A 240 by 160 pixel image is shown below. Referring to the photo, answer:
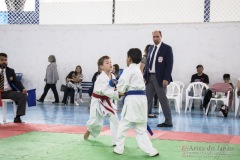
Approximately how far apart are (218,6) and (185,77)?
2.49m

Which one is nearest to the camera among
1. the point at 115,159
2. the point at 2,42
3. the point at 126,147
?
the point at 115,159

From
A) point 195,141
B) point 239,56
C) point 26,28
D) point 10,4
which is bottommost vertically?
point 195,141

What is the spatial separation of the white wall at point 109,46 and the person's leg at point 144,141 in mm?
7965

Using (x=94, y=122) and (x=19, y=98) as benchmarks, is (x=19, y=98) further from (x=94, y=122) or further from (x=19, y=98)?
(x=94, y=122)

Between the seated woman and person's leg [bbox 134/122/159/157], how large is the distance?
8114 mm

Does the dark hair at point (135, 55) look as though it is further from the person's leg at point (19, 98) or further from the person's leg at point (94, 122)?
the person's leg at point (19, 98)

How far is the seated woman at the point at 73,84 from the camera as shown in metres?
12.4

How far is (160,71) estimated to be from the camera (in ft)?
23.1

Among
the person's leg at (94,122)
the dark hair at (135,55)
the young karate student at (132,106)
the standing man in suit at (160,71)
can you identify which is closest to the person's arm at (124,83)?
the young karate student at (132,106)

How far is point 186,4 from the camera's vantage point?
11961mm

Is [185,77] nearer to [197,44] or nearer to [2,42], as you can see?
[197,44]

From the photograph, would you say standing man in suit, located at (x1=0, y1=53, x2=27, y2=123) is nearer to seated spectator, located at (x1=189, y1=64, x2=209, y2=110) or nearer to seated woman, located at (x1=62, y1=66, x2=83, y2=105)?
seated woman, located at (x1=62, y1=66, x2=83, y2=105)

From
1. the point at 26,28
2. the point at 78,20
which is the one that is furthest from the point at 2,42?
the point at 78,20

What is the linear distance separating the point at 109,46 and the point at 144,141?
353 inches
